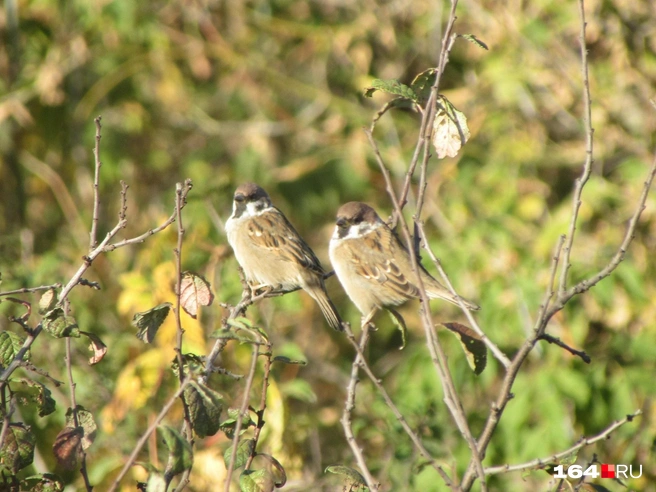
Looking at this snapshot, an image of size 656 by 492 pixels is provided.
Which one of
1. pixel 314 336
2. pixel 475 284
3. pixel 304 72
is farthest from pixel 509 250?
pixel 304 72

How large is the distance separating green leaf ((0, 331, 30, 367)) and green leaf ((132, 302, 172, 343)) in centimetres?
28

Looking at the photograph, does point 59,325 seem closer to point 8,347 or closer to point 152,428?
point 8,347

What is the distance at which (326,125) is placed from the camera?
6.27m

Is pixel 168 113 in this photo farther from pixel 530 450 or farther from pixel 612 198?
pixel 530 450

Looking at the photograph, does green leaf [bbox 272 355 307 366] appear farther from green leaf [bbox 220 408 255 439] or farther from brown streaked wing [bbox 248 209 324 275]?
brown streaked wing [bbox 248 209 324 275]

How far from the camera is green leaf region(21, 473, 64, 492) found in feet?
6.39

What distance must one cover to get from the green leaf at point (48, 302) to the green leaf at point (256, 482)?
0.63m

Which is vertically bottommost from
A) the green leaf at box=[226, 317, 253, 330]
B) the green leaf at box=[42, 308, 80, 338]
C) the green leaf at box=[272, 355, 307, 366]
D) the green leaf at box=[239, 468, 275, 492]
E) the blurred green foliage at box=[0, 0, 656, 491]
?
the blurred green foliage at box=[0, 0, 656, 491]

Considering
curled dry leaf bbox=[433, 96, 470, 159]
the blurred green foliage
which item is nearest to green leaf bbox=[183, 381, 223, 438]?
curled dry leaf bbox=[433, 96, 470, 159]

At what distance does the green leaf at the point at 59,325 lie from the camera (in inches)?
71.0

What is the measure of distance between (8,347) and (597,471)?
1.79m

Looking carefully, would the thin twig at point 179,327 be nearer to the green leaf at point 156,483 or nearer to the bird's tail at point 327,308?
the green leaf at point 156,483

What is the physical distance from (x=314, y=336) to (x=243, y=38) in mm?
2551

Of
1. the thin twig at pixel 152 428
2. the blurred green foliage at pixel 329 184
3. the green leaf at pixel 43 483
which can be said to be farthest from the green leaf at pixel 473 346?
the blurred green foliage at pixel 329 184
